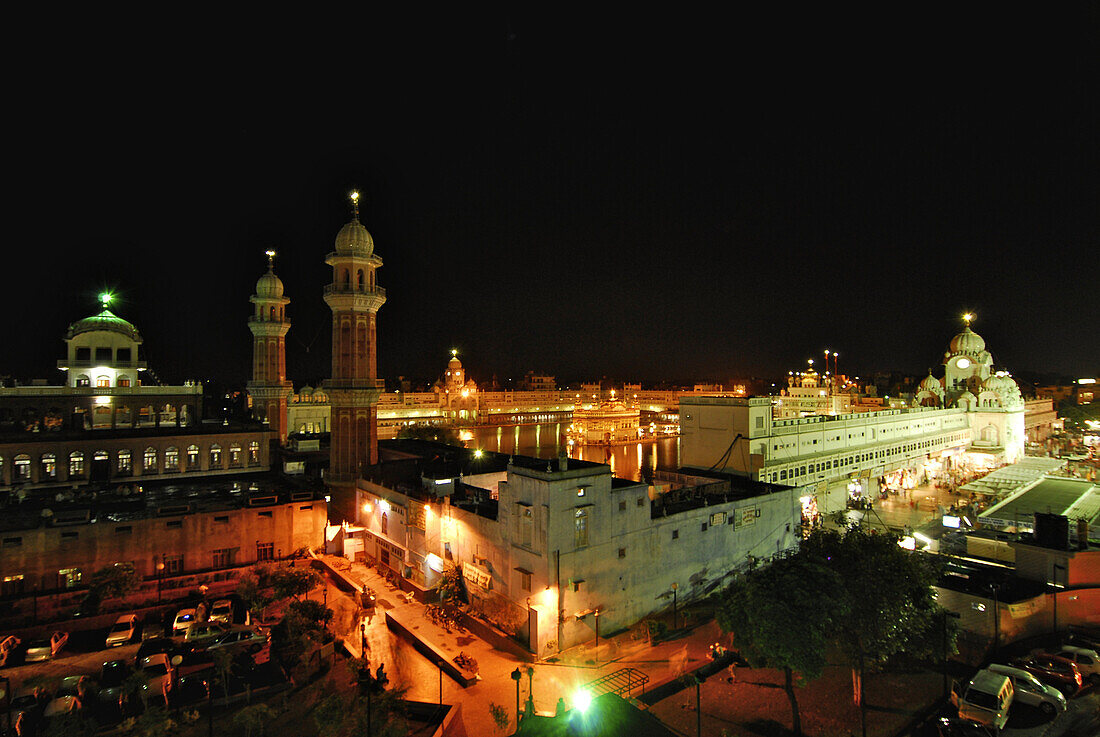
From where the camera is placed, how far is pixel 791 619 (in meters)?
12.1

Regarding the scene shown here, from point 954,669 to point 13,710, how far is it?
23079 mm

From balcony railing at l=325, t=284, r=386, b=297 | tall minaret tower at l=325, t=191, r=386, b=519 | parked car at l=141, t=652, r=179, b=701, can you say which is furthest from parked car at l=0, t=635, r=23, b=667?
balcony railing at l=325, t=284, r=386, b=297

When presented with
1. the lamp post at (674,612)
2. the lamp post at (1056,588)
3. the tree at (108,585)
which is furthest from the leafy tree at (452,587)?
the lamp post at (1056,588)

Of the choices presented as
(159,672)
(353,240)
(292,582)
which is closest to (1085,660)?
(292,582)

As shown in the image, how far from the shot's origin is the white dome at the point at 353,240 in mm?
28391

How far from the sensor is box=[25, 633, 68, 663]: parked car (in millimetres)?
15242

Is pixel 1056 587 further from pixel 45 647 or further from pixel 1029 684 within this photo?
pixel 45 647

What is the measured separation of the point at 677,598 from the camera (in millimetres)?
19125

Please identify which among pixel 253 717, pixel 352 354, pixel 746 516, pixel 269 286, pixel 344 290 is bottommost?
pixel 253 717

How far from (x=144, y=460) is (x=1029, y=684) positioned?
1394 inches

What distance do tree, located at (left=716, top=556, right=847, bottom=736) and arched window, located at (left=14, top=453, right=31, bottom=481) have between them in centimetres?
3108

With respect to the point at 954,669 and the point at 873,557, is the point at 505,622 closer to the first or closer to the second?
the point at 873,557

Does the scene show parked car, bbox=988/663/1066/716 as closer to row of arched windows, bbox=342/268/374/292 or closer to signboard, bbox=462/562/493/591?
signboard, bbox=462/562/493/591

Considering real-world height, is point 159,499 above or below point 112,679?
above
